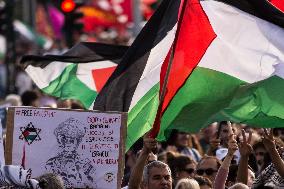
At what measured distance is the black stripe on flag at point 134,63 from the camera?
1085 cm

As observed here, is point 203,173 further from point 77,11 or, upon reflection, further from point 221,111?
point 77,11

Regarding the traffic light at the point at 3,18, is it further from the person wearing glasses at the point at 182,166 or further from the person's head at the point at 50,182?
the person's head at the point at 50,182

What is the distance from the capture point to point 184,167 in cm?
1251

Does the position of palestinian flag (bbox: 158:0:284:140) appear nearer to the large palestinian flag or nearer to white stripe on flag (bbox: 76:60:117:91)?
the large palestinian flag

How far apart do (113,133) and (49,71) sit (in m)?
4.71

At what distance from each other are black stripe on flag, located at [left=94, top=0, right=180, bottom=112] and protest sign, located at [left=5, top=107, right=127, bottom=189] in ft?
2.52

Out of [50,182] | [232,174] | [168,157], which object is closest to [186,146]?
[168,157]

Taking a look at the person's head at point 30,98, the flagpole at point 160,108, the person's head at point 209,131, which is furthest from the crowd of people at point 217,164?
the person's head at point 30,98

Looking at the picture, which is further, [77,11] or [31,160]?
[77,11]

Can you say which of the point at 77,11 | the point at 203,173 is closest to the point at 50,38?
the point at 77,11

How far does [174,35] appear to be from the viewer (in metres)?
10.9

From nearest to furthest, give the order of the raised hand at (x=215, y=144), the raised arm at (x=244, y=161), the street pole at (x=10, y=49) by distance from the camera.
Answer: the raised arm at (x=244, y=161) < the raised hand at (x=215, y=144) < the street pole at (x=10, y=49)

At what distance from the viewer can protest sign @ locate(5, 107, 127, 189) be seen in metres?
9.97

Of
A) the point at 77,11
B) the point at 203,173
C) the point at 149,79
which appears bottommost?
the point at 203,173
